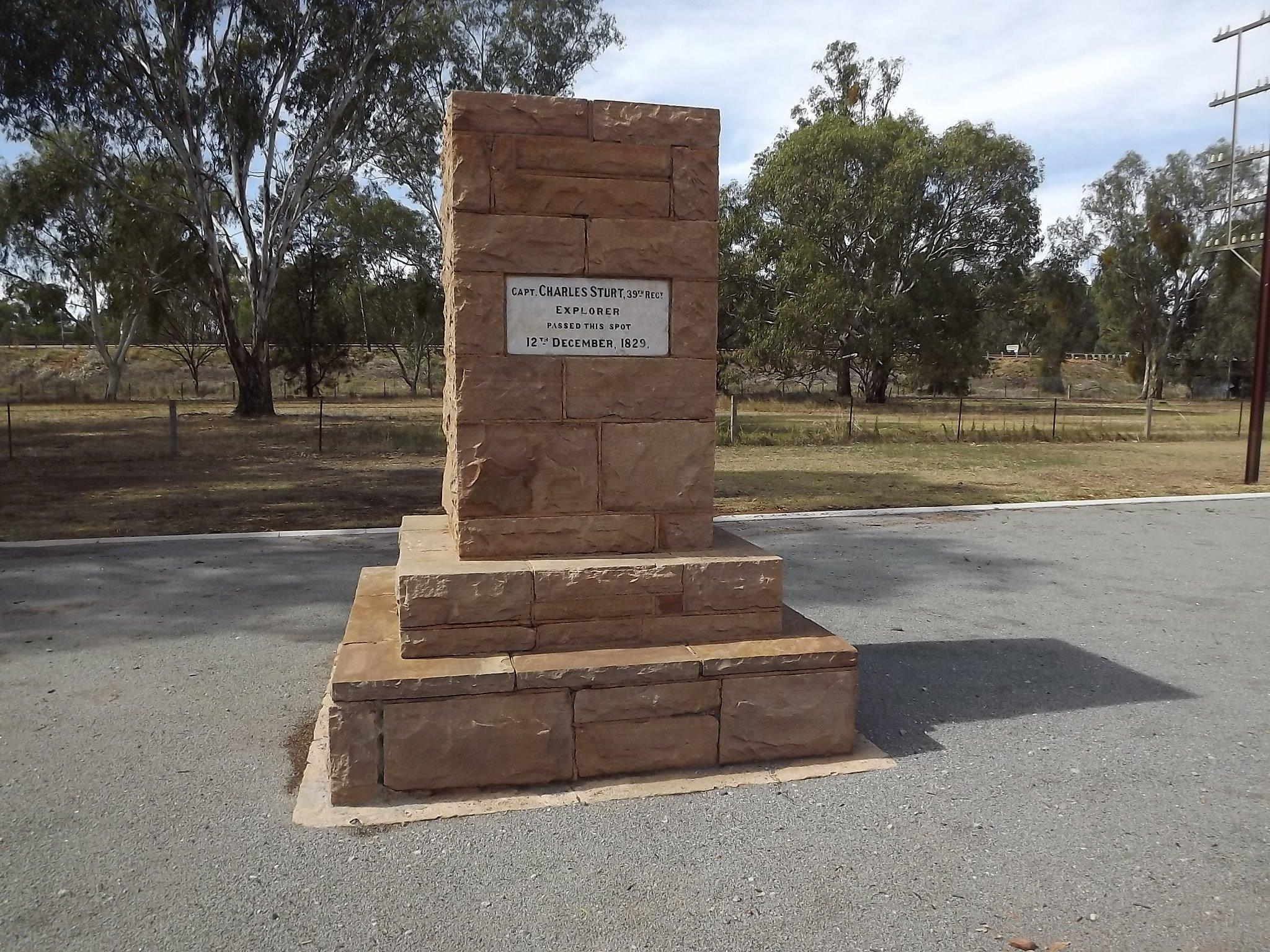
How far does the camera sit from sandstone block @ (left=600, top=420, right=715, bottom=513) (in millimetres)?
3941

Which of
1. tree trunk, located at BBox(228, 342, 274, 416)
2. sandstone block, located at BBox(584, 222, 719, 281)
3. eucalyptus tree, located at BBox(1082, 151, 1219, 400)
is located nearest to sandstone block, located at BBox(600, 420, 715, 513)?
sandstone block, located at BBox(584, 222, 719, 281)

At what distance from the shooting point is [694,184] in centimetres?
387

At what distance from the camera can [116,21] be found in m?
22.2

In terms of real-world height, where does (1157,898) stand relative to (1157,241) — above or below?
below

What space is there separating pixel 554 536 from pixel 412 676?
33.6 inches

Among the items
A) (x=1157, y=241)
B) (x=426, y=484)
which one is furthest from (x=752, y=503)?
(x=1157, y=241)

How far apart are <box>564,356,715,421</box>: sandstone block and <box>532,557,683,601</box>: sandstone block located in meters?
0.60

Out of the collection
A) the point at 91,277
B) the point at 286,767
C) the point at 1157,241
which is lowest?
the point at 286,767

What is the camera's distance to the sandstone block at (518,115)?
3.64 metres

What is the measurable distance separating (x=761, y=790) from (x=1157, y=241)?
56062 mm

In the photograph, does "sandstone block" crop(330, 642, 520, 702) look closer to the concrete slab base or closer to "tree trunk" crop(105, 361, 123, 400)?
the concrete slab base

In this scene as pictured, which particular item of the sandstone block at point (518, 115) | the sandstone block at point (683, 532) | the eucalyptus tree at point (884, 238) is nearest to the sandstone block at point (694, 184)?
the sandstone block at point (518, 115)

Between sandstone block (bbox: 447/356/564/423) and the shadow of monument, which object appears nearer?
sandstone block (bbox: 447/356/564/423)

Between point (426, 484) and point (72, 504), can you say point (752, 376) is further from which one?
point (72, 504)
